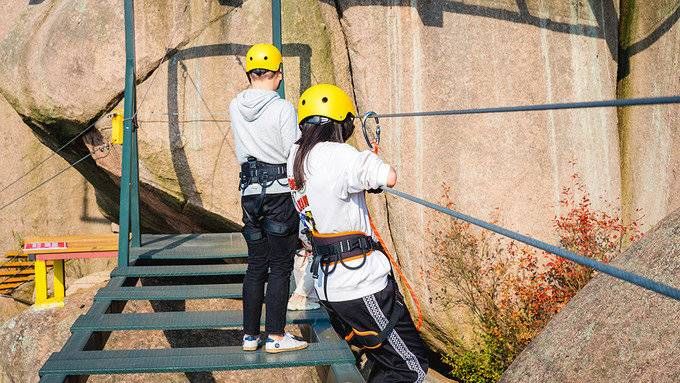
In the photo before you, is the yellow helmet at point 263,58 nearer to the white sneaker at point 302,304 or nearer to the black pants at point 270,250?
the black pants at point 270,250

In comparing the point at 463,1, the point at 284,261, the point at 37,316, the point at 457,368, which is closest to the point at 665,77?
the point at 463,1

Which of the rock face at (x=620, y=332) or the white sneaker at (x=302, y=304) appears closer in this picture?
the rock face at (x=620, y=332)

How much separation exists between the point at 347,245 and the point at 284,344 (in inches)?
52.1

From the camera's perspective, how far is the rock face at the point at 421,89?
30.3ft

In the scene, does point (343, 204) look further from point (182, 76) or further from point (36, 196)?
point (36, 196)

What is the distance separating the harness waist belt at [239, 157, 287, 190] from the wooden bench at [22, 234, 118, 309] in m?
4.97

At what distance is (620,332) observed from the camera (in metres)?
5.12

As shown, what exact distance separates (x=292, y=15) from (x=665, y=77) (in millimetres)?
4448

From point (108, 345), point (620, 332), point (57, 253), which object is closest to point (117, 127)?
point (57, 253)

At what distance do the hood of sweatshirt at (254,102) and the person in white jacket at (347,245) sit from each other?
768 mm

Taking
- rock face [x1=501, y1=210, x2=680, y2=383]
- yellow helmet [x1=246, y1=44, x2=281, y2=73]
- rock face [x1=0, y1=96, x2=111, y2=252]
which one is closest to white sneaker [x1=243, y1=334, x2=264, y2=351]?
yellow helmet [x1=246, y1=44, x2=281, y2=73]

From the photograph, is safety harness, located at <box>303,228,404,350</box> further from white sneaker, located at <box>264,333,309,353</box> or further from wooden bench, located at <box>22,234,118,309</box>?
wooden bench, located at <box>22,234,118,309</box>

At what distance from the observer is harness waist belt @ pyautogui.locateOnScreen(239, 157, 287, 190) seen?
4.93 m

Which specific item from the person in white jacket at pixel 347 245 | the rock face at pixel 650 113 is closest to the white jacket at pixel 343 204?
the person in white jacket at pixel 347 245
